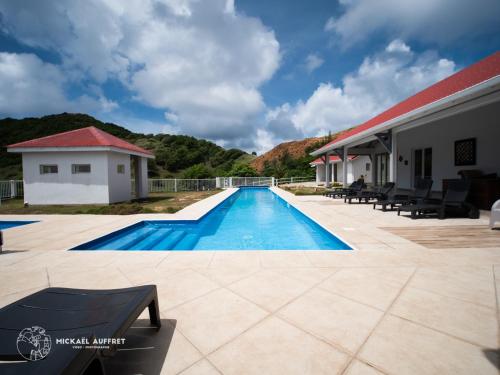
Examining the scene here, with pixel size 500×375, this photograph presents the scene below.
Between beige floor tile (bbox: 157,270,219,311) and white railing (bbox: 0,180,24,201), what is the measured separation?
16314 mm

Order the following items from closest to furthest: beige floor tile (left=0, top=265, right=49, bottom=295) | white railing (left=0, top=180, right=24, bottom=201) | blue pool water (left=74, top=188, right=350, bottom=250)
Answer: beige floor tile (left=0, top=265, right=49, bottom=295) < blue pool water (left=74, top=188, right=350, bottom=250) < white railing (left=0, top=180, right=24, bottom=201)

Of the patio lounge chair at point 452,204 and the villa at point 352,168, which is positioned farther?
the villa at point 352,168

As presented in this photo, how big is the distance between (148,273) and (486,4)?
12556 millimetres

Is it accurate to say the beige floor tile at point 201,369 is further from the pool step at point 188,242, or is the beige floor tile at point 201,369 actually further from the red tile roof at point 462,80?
the red tile roof at point 462,80

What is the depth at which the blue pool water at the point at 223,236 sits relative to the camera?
5.42 m

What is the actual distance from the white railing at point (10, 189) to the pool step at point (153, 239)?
12.7 metres

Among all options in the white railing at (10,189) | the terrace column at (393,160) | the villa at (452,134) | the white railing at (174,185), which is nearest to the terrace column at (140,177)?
the white railing at (174,185)

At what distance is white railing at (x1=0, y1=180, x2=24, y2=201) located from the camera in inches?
510

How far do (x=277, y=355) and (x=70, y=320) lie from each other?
1.39 meters

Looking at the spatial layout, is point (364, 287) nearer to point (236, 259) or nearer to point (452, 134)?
point (236, 259)

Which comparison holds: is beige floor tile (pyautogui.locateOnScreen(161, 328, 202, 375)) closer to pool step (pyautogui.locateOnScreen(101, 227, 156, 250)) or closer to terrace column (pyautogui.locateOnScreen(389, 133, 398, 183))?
pool step (pyautogui.locateOnScreen(101, 227, 156, 250))

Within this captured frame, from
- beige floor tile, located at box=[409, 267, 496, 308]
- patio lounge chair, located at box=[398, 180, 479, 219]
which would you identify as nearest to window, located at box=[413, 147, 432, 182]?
patio lounge chair, located at box=[398, 180, 479, 219]

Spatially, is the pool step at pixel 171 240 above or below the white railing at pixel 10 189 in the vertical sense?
below

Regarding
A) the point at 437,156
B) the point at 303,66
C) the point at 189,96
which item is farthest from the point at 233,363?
the point at 189,96
